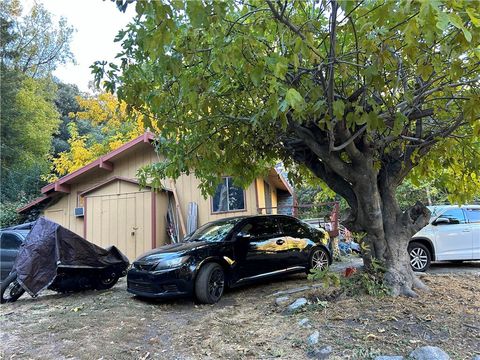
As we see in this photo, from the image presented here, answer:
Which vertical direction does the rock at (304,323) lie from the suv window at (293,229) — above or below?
below

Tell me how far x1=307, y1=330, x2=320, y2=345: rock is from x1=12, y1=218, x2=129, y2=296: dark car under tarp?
5.08 m

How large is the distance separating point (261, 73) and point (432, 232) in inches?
302

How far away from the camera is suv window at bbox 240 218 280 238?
770cm

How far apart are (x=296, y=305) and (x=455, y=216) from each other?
6.01 meters

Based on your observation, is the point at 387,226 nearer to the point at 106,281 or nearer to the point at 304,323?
the point at 304,323

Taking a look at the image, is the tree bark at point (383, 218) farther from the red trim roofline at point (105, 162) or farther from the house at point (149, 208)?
the red trim roofline at point (105, 162)

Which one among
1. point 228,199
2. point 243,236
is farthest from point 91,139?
point 243,236

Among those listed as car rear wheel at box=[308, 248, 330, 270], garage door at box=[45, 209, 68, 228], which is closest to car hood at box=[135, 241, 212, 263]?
car rear wheel at box=[308, 248, 330, 270]

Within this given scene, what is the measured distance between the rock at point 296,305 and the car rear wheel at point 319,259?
2742mm

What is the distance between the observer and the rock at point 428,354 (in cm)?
376

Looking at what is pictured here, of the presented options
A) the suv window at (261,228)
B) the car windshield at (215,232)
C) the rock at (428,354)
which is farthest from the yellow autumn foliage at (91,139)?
the rock at (428,354)

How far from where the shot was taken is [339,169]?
5.88m

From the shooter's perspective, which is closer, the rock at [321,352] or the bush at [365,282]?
the rock at [321,352]

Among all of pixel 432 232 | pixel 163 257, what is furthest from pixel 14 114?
pixel 432 232
